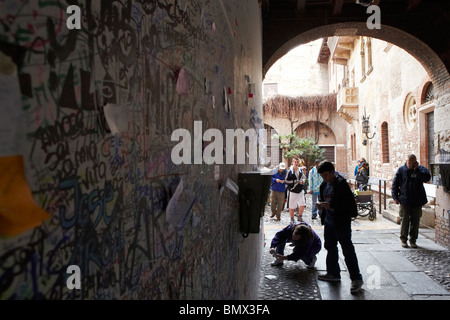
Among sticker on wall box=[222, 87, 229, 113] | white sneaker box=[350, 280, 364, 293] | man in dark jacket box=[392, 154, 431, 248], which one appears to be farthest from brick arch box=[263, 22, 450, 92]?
sticker on wall box=[222, 87, 229, 113]

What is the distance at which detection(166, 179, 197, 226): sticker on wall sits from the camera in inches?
41.2

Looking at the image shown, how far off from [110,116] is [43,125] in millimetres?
192

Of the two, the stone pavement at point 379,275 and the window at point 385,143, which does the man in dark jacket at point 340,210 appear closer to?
the stone pavement at point 379,275

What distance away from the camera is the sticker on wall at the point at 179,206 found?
41.2 inches

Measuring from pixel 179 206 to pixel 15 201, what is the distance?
0.65 m

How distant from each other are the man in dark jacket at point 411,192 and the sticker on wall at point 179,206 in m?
6.23

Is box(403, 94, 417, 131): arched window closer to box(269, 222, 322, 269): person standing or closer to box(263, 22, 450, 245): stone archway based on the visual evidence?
box(263, 22, 450, 245): stone archway

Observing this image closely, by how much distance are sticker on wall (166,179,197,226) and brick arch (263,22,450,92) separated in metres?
6.79

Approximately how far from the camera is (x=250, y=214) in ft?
9.20

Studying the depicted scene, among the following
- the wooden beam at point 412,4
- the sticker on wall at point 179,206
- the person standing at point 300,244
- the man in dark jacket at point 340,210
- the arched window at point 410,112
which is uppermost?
the wooden beam at point 412,4

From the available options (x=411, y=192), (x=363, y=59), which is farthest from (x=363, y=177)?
(x=363, y=59)

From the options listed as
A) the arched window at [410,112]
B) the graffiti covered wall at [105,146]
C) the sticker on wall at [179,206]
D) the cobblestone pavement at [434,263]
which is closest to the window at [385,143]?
the arched window at [410,112]
